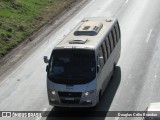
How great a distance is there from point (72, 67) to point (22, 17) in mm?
18622

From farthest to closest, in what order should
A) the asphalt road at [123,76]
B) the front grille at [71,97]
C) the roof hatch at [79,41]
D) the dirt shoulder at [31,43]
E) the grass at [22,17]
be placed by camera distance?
the grass at [22,17]
the dirt shoulder at [31,43]
the asphalt road at [123,76]
the roof hatch at [79,41]
the front grille at [71,97]

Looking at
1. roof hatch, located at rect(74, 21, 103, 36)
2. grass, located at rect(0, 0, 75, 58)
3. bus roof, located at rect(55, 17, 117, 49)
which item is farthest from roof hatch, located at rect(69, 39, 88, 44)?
grass, located at rect(0, 0, 75, 58)

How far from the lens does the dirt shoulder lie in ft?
94.8

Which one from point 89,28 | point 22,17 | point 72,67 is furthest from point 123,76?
point 22,17

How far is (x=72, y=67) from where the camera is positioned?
20.6 m

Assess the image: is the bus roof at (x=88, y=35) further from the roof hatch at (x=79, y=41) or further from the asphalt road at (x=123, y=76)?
the asphalt road at (x=123, y=76)

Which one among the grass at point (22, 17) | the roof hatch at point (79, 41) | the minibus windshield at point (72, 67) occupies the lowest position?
the grass at point (22, 17)

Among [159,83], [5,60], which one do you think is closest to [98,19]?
[159,83]

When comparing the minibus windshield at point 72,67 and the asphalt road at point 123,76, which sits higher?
the minibus windshield at point 72,67

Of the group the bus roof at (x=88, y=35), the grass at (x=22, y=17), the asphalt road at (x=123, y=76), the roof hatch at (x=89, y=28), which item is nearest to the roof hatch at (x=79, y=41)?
the bus roof at (x=88, y=35)

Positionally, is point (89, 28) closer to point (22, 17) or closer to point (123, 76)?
point (123, 76)

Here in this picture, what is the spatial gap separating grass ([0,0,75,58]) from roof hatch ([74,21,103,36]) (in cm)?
850

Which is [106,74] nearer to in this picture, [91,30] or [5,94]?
[91,30]

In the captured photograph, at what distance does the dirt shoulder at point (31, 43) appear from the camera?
28906 millimetres
